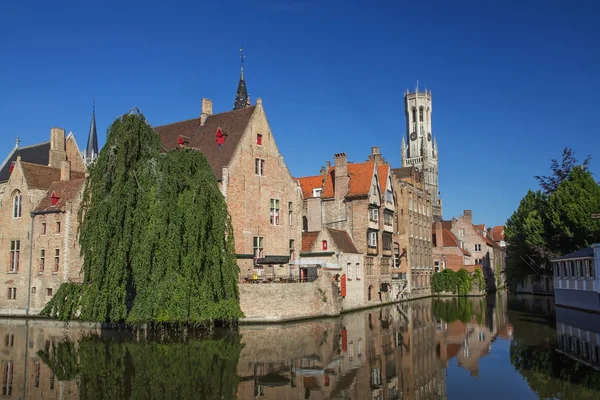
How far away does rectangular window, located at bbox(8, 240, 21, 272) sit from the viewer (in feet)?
127

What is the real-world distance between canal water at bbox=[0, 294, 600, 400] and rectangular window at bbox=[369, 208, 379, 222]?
15.9 meters

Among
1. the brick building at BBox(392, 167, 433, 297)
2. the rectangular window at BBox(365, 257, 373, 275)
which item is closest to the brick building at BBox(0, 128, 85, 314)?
the rectangular window at BBox(365, 257, 373, 275)

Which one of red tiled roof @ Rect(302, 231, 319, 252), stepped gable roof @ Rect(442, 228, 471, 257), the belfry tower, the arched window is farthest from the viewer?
the belfry tower

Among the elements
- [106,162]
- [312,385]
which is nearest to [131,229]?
[106,162]

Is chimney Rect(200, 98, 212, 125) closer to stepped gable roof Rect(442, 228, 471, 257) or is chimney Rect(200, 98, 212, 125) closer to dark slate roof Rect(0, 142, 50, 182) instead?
dark slate roof Rect(0, 142, 50, 182)

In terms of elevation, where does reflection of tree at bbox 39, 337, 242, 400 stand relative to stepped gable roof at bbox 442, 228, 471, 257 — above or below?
below

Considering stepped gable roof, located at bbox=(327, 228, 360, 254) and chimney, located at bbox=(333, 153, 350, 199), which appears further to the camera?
chimney, located at bbox=(333, 153, 350, 199)

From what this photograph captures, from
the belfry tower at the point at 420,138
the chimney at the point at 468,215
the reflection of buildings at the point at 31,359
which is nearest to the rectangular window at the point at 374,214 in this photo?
the reflection of buildings at the point at 31,359

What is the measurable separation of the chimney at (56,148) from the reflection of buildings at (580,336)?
38704 millimetres

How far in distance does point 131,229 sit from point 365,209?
23.8 metres

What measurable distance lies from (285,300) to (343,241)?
11181 mm

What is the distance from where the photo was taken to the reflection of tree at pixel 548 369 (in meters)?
15.0

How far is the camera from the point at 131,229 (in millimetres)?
25453

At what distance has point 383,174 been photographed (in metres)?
51.2
